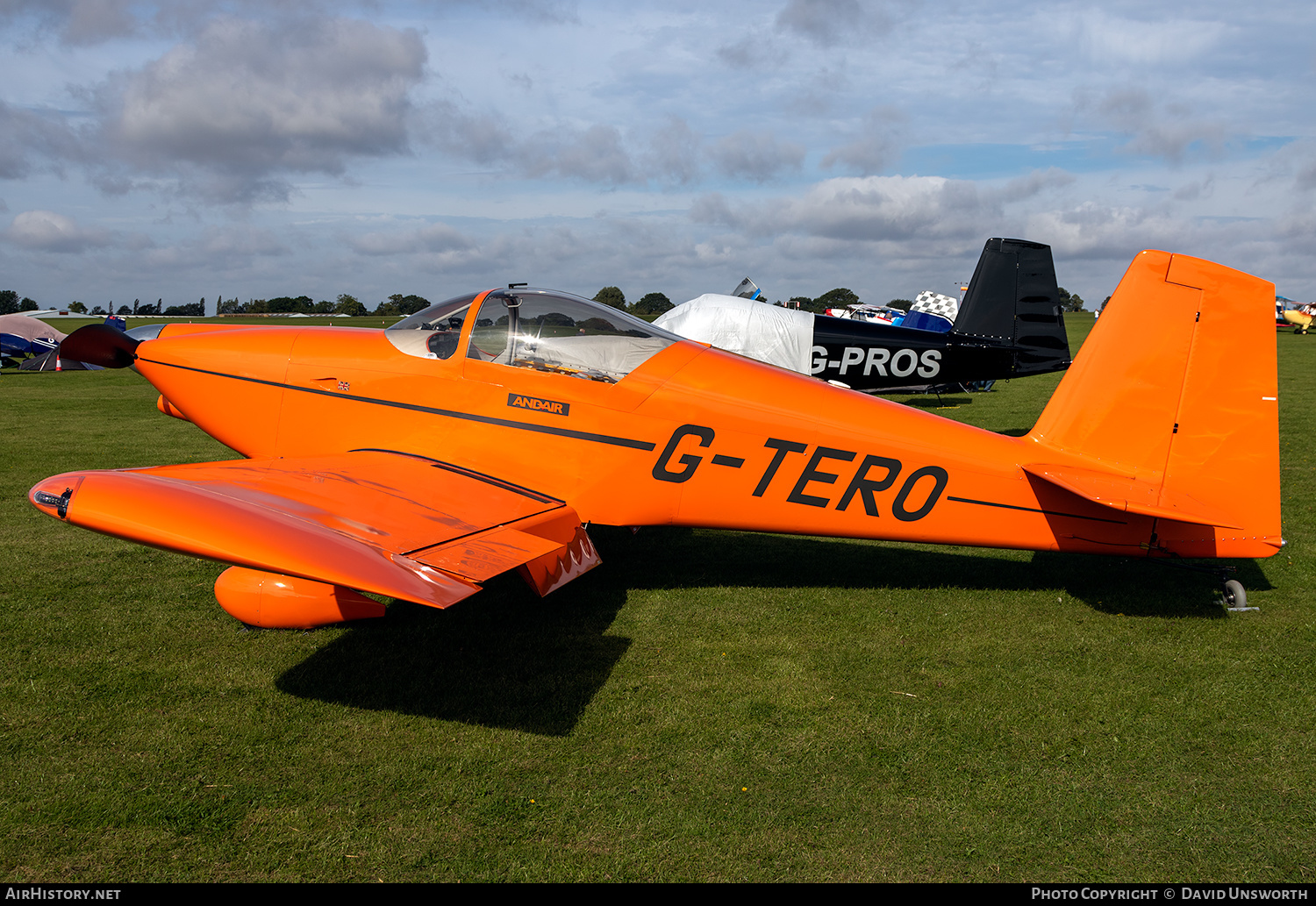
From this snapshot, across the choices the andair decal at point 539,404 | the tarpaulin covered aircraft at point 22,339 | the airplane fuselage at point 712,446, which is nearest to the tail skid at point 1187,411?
the airplane fuselage at point 712,446

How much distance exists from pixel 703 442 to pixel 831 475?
0.81 m

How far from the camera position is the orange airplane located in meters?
4.39

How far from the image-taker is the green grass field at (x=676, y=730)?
2.81 meters

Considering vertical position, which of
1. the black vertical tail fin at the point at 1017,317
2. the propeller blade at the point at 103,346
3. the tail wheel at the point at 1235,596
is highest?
the black vertical tail fin at the point at 1017,317

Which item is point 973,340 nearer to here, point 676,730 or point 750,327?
point 750,327

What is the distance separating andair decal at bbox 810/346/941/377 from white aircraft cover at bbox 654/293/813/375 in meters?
0.26

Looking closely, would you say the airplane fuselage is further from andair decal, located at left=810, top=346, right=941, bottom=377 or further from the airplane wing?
andair decal, located at left=810, top=346, right=941, bottom=377

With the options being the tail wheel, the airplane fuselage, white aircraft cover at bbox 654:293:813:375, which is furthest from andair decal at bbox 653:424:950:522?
white aircraft cover at bbox 654:293:813:375

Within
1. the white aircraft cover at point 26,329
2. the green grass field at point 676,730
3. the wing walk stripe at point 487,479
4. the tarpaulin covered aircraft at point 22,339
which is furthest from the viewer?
the white aircraft cover at point 26,329

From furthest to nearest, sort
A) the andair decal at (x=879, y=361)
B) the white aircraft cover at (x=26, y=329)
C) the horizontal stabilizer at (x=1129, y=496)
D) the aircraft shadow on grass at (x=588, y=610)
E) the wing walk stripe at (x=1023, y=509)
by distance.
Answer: the white aircraft cover at (x=26, y=329) → the andair decal at (x=879, y=361) → the wing walk stripe at (x=1023, y=509) → the horizontal stabilizer at (x=1129, y=496) → the aircraft shadow on grass at (x=588, y=610)

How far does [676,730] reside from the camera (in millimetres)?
3633

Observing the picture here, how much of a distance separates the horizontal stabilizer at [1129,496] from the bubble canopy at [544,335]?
2520mm

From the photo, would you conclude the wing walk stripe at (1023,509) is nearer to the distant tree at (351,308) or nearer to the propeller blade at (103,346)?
the propeller blade at (103,346)

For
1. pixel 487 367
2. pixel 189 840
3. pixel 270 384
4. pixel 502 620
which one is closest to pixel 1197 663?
pixel 502 620
